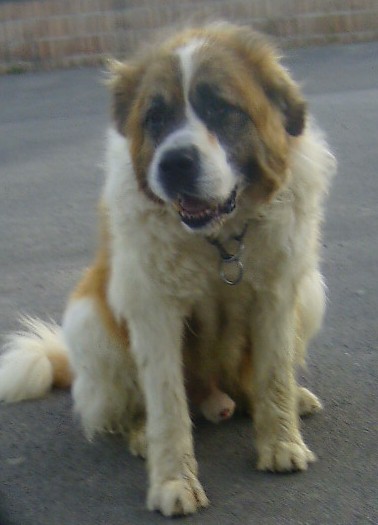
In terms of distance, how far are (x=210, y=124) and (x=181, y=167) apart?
25 centimetres

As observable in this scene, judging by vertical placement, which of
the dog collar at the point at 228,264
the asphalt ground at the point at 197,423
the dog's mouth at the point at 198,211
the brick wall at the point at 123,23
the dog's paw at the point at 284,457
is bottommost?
the brick wall at the point at 123,23

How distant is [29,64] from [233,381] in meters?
12.1

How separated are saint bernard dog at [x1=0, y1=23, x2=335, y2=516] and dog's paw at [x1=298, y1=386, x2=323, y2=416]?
321mm

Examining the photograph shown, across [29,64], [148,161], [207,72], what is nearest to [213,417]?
[148,161]

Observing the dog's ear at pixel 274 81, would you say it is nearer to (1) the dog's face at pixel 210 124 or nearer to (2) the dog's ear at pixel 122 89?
(1) the dog's face at pixel 210 124

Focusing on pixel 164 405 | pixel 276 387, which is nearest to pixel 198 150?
pixel 164 405

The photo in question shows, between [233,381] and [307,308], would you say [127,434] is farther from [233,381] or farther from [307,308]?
[307,308]

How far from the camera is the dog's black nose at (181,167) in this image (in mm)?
3818

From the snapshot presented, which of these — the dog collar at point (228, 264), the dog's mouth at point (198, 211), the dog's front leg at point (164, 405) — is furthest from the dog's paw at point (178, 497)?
the dog's mouth at point (198, 211)

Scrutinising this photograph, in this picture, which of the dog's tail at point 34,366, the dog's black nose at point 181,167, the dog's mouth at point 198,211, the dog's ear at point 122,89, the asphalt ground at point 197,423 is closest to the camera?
the dog's black nose at point 181,167

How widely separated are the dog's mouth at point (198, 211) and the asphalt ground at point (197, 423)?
1.07 meters

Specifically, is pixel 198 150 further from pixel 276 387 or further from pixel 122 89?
pixel 276 387

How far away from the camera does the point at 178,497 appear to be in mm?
3982

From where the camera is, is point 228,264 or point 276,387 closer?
point 228,264
